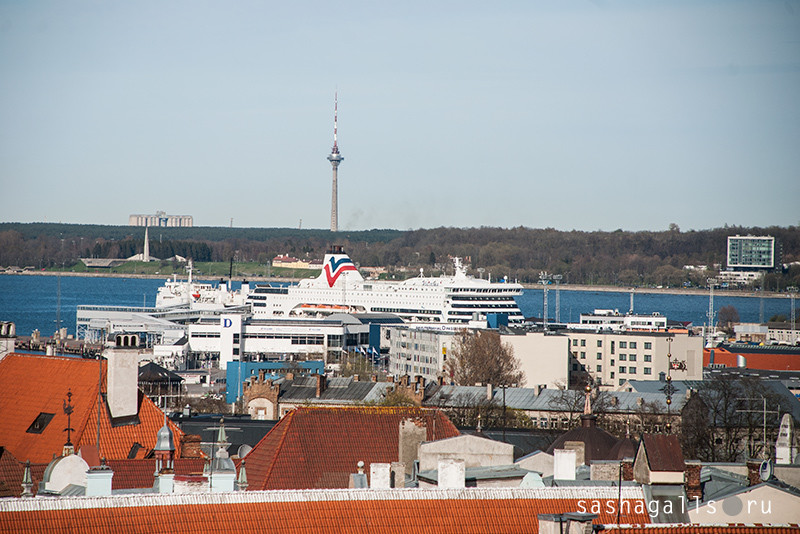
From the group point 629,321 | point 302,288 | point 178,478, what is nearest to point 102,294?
point 302,288

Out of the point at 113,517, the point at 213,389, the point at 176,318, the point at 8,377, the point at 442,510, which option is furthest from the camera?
the point at 176,318

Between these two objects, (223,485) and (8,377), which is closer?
(223,485)

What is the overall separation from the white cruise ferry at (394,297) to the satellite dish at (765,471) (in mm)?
94797

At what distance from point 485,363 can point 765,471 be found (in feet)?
165

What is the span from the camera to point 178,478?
1493 cm

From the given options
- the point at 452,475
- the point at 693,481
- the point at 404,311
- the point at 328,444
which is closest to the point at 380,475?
the point at 452,475

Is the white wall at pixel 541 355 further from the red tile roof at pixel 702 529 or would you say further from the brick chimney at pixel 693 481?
the red tile roof at pixel 702 529

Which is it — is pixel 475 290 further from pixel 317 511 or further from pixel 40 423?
pixel 317 511

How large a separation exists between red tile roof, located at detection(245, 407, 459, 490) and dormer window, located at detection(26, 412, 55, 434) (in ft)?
13.9

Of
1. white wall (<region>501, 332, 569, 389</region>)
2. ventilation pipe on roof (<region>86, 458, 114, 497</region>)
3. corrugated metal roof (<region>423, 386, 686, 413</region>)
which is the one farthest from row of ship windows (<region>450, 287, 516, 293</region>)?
ventilation pipe on roof (<region>86, 458, 114, 497</region>)

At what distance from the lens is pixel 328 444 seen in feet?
69.4

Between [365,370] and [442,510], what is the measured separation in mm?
55066

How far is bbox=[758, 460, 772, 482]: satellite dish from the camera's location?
50.9ft

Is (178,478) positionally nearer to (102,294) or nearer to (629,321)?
(629,321)
